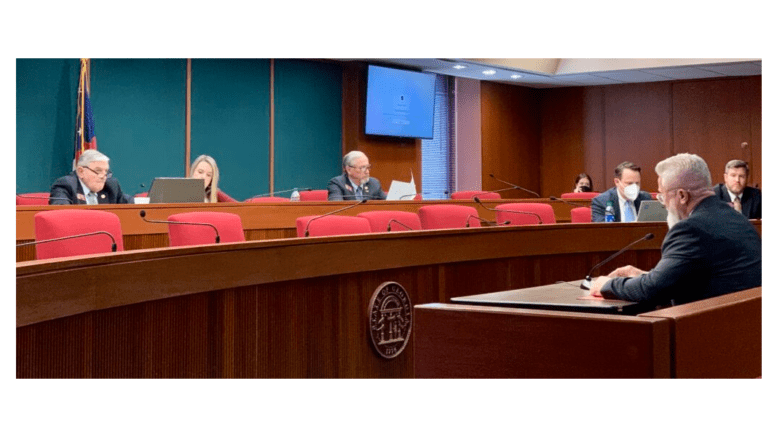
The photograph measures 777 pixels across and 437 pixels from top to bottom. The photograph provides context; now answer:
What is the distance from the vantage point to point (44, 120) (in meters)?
8.70

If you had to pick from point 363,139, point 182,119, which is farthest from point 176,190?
point 363,139

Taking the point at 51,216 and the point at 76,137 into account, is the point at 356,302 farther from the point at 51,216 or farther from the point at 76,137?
the point at 76,137

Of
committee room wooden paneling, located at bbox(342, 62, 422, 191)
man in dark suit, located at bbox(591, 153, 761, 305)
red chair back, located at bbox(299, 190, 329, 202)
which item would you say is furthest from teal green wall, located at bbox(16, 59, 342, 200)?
man in dark suit, located at bbox(591, 153, 761, 305)

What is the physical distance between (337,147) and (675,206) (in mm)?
8755

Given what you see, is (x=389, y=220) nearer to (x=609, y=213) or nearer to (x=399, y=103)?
(x=609, y=213)

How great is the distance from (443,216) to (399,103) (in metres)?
5.91

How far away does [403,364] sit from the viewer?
3926 millimetres

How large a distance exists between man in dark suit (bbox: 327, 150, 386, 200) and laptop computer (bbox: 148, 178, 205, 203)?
162 cm

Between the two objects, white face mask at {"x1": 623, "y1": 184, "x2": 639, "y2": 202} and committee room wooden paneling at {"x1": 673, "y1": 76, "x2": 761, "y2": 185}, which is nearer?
white face mask at {"x1": 623, "y1": 184, "x2": 639, "y2": 202}

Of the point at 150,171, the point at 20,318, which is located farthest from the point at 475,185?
the point at 20,318

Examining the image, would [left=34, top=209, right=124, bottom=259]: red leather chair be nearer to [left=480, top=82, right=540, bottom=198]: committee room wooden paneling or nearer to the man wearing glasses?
the man wearing glasses

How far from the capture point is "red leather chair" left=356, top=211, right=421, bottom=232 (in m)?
5.22

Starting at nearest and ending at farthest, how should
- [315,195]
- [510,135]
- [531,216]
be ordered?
[531,216] → [315,195] → [510,135]

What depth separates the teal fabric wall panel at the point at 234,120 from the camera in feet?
32.8
